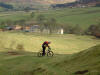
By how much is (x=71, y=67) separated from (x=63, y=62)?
2378 mm

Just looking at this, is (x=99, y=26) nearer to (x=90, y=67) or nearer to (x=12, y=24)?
(x=12, y=24)

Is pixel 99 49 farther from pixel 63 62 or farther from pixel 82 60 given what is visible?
pixel 63 62

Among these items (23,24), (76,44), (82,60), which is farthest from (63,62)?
(23,24)

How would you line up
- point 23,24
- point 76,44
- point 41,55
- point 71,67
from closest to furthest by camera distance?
point 71,67
point 41,55
point 76,44
point 23,24

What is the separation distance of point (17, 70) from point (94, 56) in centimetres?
774

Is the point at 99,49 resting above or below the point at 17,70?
above

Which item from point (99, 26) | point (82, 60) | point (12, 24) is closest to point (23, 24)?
point (12, 24)

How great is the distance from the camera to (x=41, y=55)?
29438 mm

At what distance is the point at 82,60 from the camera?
66.8 ft

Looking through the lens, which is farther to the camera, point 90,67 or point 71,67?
point 71,67

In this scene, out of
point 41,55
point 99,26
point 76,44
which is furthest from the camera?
point 99,26

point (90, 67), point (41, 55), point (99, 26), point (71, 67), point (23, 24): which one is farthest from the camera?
point (23, 24)

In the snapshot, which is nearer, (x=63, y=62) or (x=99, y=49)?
(x=99, y=49)

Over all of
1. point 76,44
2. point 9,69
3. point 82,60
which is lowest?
point 76,44
